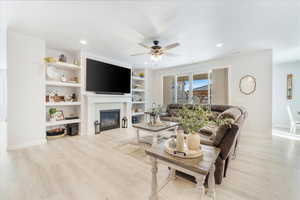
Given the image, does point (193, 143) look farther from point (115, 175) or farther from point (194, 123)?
point (115, 175)

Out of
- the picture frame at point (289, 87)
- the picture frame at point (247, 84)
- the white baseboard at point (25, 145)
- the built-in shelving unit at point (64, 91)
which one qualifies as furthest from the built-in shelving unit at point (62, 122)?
the picture frame at point (289, 87)

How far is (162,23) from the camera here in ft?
8.00

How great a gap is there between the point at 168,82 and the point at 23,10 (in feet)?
17.4

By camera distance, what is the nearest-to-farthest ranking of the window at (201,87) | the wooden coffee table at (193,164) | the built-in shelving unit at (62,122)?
the wooden coffee table at (193,164), the built-in shelving unit at (62,122), the window at (201,87)

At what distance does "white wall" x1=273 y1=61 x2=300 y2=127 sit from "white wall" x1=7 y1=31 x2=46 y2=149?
8514mm

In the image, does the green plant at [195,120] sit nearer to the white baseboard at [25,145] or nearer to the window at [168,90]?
the white baseboard at [25,145]

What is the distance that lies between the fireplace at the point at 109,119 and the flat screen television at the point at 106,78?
0.79m

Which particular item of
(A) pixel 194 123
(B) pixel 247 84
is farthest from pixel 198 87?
(A) pixel 194 123

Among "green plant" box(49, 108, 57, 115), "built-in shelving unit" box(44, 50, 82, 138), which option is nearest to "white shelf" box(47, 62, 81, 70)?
"built-in shelving unit" box(44, 50, 82, 138)

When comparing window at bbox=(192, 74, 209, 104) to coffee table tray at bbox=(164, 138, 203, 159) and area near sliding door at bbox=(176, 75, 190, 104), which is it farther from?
coffee table tray at bbox=(164, 138, 203, 159)

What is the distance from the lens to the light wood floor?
156 cm

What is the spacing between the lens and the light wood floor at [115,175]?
1558 mm

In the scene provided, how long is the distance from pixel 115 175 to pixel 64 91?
3.45m

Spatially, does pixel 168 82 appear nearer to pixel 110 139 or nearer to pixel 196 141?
pixel 110 139
